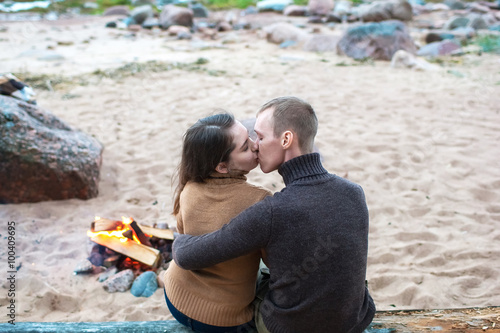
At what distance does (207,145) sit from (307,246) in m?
0.61

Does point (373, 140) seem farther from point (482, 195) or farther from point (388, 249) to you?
point (388, 249)

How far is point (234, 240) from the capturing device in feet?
5.35

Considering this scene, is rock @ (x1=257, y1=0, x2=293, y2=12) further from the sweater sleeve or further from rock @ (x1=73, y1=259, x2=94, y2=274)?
the sweater sleeve

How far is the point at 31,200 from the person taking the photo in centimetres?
399

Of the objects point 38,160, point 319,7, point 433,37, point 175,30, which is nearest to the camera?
point 38,160

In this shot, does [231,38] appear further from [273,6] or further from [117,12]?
[117,12]

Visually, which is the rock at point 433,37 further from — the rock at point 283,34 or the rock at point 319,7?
the rock at point 319,7

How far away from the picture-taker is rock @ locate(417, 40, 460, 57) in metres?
9.78

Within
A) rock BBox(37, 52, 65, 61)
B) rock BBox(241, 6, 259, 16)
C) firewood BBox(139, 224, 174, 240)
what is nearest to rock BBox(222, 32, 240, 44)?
rock BBox(37, 52, 65, 61)

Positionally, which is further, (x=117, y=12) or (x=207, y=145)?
(x=117, y=12)

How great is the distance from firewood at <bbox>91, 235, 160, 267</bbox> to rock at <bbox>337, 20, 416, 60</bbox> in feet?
24.3

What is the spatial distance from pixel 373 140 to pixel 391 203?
4.52 feet

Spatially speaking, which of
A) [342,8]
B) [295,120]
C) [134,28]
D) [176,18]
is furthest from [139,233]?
[342,8]

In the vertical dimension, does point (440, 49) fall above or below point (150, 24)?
below
